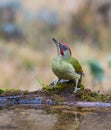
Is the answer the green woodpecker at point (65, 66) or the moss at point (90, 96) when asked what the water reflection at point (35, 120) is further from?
the green woodpecker at point (65, 66)

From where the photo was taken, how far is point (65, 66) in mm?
5145

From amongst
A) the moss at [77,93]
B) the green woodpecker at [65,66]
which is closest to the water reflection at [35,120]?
the moss at [77,93]

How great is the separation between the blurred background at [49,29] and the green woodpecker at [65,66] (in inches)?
351

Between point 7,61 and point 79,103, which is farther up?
point 7,61

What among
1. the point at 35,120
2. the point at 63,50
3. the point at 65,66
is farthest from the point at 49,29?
the point at 35,120

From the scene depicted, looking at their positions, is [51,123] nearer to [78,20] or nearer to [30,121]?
[30,121]

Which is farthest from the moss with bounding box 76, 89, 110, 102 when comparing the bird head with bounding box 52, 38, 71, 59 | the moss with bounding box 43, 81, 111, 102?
the bird head with bounding box 52, 38, 71, 59

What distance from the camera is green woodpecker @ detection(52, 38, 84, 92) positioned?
5121 millimetres

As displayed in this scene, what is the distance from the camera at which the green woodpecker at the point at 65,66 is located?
16.8 ft

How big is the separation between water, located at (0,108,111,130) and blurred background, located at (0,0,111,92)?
915 cm

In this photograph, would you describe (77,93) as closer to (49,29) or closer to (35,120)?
(35,120)

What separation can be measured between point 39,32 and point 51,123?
1352cm

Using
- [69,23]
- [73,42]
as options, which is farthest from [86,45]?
[69,23]

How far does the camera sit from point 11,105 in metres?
5.25
